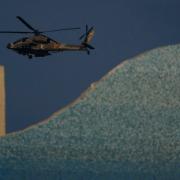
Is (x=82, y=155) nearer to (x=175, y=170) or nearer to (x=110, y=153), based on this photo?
(x=110, y=153)

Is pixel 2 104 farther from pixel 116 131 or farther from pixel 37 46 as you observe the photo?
pixel 37 46

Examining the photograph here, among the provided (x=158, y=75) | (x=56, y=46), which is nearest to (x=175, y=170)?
(x=158, y=75)

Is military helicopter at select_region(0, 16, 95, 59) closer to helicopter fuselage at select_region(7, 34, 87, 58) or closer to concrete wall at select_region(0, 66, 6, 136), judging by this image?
helicopter fuselage at select_region(7, 34, 87, 58)

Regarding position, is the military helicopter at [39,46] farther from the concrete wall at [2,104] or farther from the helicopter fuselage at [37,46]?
the concrete wall at [2,104]

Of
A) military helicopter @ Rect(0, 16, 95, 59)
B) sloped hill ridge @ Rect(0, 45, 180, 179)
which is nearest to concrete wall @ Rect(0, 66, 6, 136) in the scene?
sloped hill ridge @ Rect(0, 45, 180, 179)

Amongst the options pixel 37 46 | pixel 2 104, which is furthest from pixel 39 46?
pixel 2 104

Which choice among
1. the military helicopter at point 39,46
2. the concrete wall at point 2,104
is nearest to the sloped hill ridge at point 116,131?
the concrete wall at point 2,104

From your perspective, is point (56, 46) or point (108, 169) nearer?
point (108, 169)
